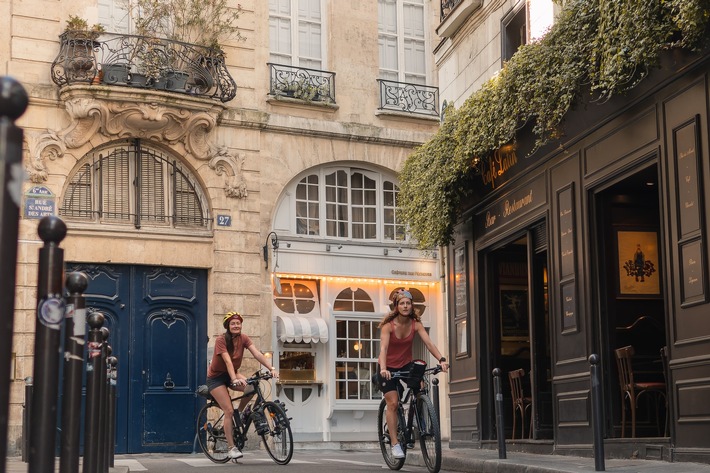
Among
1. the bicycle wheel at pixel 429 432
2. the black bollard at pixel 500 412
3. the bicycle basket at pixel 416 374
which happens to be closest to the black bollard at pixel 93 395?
the bicycle wheel at pixel 429 432

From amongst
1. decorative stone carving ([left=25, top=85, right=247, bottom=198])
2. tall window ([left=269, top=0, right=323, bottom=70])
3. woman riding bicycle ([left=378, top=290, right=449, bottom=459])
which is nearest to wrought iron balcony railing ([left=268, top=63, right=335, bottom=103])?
tall window ([left=269, top=0, right=323, bottom=70])

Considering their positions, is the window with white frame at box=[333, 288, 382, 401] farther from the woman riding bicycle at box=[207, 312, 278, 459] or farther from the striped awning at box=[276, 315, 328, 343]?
the woman riding bicycle at box=[207, 312, 278, 459]

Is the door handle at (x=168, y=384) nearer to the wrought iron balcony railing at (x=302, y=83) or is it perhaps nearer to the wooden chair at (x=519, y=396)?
the wrought iron balcony railing at (x=302, y=83)

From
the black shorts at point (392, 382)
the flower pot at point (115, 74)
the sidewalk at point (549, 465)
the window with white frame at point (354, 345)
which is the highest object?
the flower pot at point (115, 74)

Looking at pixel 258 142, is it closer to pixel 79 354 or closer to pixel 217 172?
pixel 217 172

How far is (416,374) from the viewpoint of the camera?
10398mm

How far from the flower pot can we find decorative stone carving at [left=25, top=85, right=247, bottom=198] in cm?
24

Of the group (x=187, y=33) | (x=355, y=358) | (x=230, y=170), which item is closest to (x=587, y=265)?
(x=230, y=170)

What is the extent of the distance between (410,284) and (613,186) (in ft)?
36.1

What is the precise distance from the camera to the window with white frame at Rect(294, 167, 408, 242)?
69.3ft

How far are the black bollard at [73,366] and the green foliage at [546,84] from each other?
5358 millimetres

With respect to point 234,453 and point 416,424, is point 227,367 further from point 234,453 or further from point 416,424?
point 416,424

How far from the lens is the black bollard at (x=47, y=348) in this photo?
3289 millimetres

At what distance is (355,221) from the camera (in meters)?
21.6
